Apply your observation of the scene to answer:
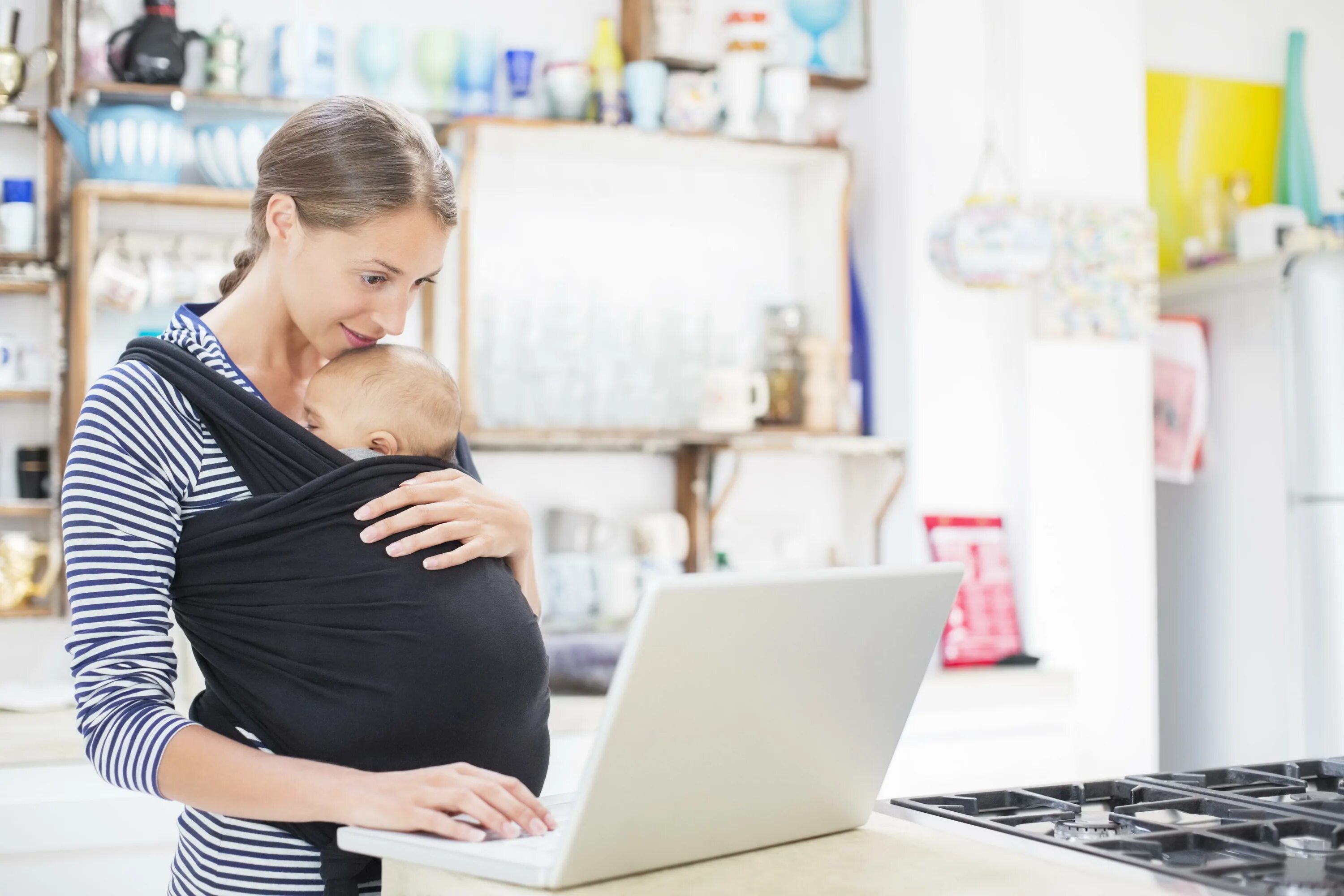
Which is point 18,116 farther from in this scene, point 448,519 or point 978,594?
point 978,594

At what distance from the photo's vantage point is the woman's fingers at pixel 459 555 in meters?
1.15

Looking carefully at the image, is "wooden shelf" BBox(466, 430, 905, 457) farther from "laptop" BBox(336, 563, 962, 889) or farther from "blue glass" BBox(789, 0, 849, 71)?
"laptop" BBox(336, 563, 962, 889)

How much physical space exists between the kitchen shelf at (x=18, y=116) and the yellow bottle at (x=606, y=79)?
3.72 feet

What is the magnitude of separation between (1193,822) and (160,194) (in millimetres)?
2173

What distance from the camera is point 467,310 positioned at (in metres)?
2.79

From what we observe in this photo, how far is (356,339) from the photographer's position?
51.8 inches

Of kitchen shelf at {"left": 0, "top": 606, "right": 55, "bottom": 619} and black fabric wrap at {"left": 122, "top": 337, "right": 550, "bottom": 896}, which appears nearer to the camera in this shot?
black fabric wrap at {"left": 122, "top": 337, "right": 550, "bottom": 896}

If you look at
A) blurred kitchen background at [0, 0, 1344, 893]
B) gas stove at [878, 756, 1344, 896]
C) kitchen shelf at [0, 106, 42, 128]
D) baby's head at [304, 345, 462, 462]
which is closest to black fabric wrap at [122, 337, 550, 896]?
baby's head at [304, 345, 462, 462]

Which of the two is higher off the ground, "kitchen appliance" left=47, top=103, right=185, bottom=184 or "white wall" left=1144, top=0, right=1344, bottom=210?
"white wall" left=1144, top=0, right=1344, bottom=210

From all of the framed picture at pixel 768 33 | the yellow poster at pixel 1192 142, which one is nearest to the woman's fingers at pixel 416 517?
the framed picture at pixel 768 33

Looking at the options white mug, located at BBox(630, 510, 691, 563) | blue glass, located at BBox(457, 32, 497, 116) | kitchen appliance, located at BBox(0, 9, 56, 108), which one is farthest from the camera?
white mug, located at BBox(630, 510, 691, 563)

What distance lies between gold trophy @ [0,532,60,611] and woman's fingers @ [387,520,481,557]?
1730 millimetres

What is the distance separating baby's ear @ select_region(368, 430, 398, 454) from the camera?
1.29m

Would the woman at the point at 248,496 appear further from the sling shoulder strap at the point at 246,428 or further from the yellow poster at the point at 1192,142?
the yellow poster at the point at 1192,142
